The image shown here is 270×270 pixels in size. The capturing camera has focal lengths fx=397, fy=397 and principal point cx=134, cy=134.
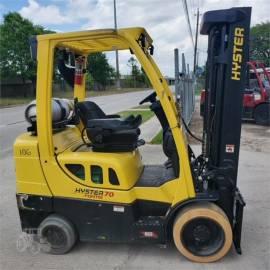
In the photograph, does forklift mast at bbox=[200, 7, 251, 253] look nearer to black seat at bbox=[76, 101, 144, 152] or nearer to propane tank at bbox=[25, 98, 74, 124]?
black seat at bbox=[76, 101, 144, 152]

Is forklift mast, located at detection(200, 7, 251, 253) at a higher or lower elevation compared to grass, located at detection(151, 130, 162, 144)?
higher

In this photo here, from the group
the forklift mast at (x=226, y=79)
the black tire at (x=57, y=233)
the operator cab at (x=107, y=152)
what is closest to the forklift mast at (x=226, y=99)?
the forklift mast at (x=226, y=79)

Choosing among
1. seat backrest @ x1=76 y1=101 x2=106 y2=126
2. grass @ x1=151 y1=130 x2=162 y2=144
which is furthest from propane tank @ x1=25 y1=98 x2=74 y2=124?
grass @ x1=151 y1=130 x2=162 y2=144

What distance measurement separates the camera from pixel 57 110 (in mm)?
4324

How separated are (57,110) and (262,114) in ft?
38.2

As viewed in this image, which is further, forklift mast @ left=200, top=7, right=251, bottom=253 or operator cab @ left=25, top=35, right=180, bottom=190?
operator cab @ left=25, top=35, right=180, bottom=190

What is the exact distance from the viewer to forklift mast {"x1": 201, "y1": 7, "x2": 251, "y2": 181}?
3.76m

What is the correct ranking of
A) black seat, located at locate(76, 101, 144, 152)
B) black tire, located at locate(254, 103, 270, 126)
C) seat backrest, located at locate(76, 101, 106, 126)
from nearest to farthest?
1. black seat, located at locate(76, 101, 144, 152)
2. seat backrest, located at locate(76, 101, 106, 126)
3. black tire, located at locate(254, 103, 270, 126)

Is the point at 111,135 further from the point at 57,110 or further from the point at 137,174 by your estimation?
the point at 57,110

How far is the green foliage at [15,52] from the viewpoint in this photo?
4138 cm

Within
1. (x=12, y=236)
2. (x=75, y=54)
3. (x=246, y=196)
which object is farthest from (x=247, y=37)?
(x=12, y=236)

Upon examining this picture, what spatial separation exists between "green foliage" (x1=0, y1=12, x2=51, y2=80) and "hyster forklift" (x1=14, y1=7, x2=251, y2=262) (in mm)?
39083

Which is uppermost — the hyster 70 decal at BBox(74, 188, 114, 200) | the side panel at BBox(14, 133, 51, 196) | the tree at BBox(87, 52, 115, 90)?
the tree at BBox(87, 52, 115, 90)

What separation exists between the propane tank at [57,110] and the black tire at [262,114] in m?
11.1
